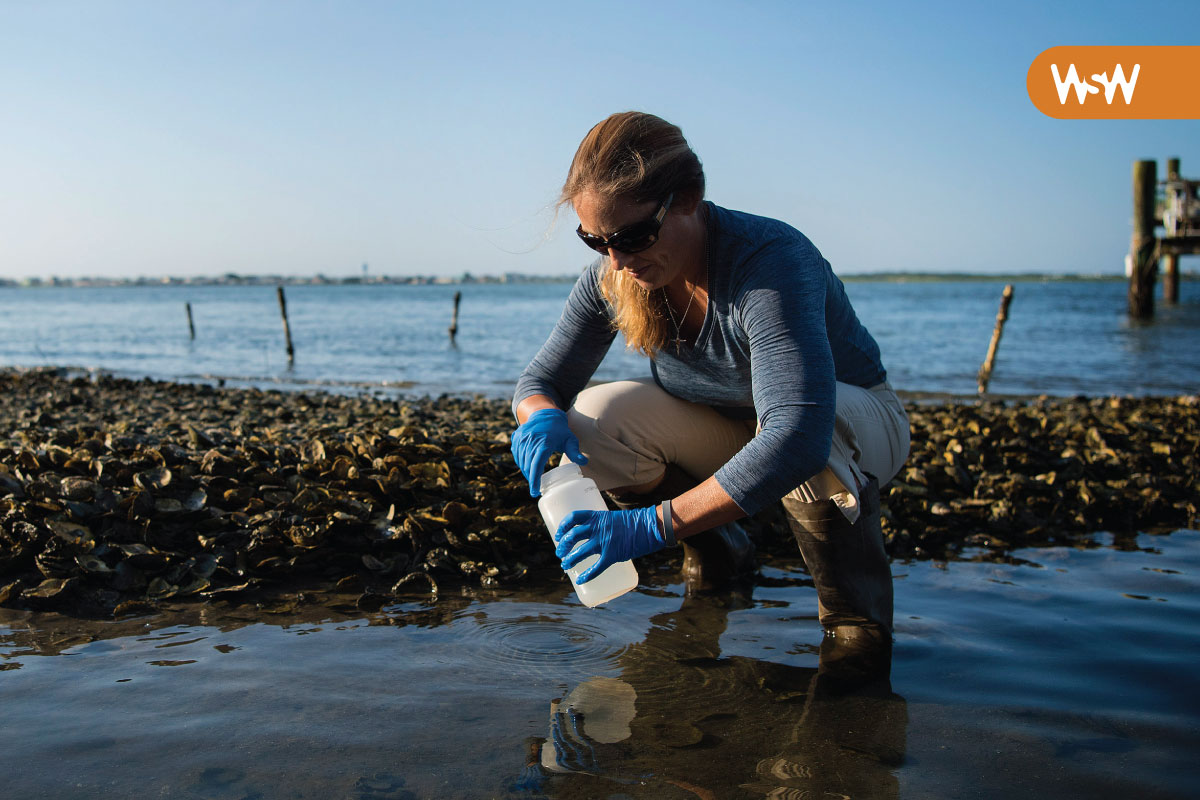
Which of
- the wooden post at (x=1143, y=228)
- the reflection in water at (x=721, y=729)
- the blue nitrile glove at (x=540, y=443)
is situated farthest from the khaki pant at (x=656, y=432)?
the wooden post at (x=1143, y=228)

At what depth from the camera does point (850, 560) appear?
9.51 feet

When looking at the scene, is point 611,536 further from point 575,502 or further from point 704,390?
point 704,390

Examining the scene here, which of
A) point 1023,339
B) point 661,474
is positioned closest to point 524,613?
point 661,474

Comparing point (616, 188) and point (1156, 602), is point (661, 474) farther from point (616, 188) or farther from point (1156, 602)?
point (1156, 602)

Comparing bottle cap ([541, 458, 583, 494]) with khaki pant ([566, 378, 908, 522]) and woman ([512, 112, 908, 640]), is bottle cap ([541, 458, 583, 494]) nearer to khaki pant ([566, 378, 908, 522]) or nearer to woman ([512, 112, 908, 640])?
woman ([512, 112, 908, 640])

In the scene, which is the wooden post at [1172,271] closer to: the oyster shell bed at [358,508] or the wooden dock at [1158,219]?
the wooden dock at [1158,219]

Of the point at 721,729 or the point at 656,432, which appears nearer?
the point at 721,729

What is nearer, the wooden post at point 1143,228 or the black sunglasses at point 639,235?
the black sunglasses at point 639,235

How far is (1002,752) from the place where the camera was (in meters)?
2.37

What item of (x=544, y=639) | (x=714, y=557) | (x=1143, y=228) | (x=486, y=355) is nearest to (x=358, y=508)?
(x=544, y=639)

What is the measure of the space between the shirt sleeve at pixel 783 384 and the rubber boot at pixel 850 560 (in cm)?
38

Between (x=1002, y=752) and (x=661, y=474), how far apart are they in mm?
1493

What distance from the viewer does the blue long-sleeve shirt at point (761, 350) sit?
2463mm

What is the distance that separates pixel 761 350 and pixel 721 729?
43.8 inches
